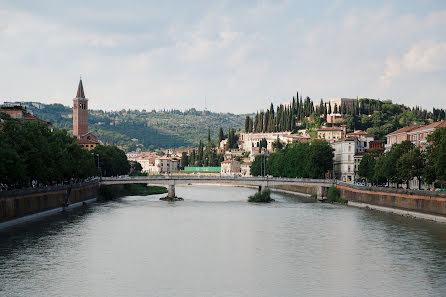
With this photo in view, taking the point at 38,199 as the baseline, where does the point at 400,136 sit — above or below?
above

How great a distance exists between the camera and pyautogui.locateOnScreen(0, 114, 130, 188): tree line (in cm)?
5538

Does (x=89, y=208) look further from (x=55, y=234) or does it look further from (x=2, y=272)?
(x=2, y=272)

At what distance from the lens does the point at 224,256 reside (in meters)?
43.5

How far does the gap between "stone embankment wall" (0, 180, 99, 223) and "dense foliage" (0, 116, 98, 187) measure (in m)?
1.22

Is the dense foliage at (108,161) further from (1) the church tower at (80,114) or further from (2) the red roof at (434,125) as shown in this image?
(2) the red roof at (434,125)

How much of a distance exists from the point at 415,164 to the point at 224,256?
125 ft

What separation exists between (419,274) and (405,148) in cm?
4569

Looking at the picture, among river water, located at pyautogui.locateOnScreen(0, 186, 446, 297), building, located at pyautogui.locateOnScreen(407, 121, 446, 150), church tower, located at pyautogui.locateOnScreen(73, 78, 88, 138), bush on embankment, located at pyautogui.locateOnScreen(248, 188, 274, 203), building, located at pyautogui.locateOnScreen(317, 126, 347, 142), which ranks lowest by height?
river water, located at pyautogui.locateOnScreen(0, 186, 446, 297)

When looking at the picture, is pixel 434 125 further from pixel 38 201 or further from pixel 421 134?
pixel 38 201

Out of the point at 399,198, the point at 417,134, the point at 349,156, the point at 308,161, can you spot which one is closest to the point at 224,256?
the point at 399,198

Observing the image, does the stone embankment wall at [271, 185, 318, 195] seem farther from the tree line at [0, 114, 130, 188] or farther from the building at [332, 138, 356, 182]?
the tree line at [0, 114, 130, 188]

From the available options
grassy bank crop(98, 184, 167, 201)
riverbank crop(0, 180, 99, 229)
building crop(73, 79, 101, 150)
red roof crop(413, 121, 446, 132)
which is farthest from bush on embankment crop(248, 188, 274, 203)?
building crop(73, 79, 101, 150)

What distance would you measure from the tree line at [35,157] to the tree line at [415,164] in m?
39.3

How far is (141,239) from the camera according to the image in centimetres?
5159
